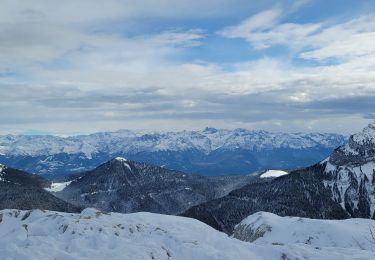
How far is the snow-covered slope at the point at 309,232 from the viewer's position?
478ft

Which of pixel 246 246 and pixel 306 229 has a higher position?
pixel 246 246

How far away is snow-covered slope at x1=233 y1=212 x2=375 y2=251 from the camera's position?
146 metres

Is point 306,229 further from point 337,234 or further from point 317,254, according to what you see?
point 317,254

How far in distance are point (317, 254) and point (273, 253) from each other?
247 inches

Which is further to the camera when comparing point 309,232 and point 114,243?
point 309,232

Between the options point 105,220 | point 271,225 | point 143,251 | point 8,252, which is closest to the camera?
point 8,252

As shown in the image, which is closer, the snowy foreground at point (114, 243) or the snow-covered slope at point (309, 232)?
the snowy foreground at point (114, 243)

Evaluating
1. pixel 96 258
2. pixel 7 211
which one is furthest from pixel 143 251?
pixel 7 211

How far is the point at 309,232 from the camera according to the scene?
511ft

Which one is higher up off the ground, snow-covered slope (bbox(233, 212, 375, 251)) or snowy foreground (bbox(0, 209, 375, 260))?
snowy foreground (bbox(0, 209, 375, 260))

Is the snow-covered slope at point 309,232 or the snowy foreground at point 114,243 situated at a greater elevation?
the snowy foreground at point 114,243

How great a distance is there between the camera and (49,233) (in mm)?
77188

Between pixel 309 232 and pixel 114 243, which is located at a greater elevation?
pixel 114 243

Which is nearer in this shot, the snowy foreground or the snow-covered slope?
the snowy foreground
